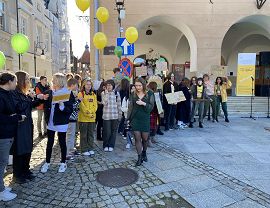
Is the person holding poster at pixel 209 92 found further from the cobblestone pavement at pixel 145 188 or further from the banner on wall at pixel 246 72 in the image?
the cobblestone pavement at pixel 145 188

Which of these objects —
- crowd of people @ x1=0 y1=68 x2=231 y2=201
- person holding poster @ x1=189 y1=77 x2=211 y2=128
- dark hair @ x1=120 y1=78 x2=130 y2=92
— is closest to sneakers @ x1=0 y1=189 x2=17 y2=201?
crowd of people @ x1=0 y1=68 x2=231 y2=201

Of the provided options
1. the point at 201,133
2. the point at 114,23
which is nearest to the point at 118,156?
the point at 201,133

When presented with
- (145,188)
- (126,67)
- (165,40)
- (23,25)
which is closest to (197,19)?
(126,67)

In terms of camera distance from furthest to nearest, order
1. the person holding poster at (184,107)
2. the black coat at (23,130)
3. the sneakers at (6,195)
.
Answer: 1. the person holding poster at (184,107)
2. the black coat at (23,130)
3. the sneakers at (6,195)

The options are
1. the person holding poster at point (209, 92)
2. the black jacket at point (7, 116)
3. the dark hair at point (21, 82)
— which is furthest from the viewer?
the person holding poster at point (209, 92)

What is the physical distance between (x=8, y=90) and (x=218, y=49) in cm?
1079

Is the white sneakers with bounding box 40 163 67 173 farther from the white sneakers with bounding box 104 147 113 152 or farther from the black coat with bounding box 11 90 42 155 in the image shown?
the white sneakers with bounding box 104 147 113 152

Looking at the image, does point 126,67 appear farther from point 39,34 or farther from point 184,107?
point 39,34

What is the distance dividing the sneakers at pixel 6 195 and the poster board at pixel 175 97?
5.29 m

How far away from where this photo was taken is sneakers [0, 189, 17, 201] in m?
3.78

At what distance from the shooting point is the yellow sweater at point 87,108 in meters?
5.70

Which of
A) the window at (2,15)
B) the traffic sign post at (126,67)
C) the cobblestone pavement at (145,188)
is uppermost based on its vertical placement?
the window at (2,15)

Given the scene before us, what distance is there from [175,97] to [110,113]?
2848mm

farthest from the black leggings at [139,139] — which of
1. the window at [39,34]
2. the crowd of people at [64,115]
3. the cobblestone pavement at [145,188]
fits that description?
the window at [39,34]
